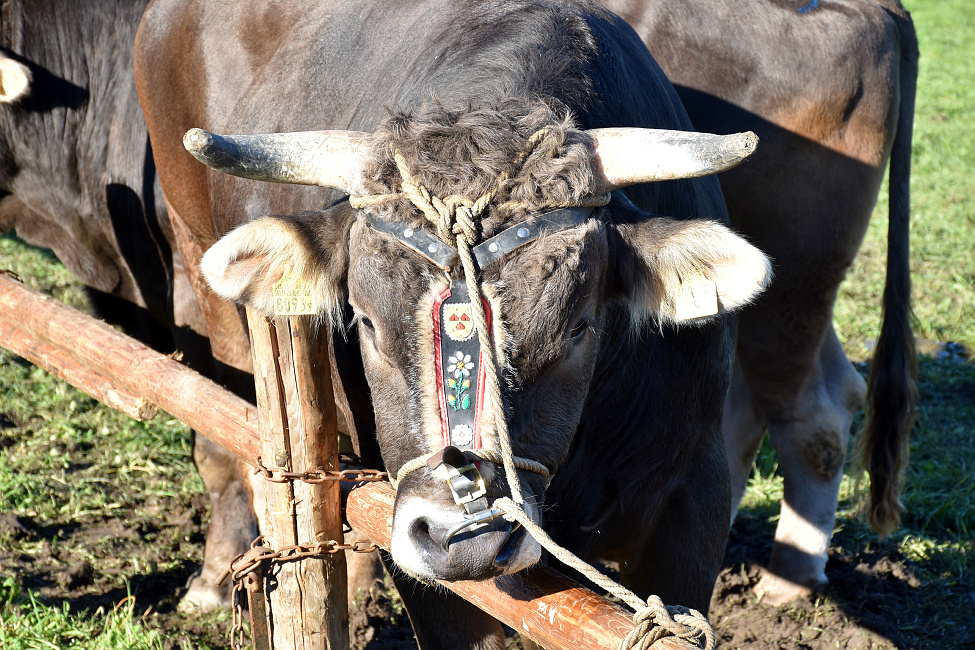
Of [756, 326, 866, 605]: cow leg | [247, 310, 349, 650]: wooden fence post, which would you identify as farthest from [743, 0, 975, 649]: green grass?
[247, 310, 349, 650]: wooden fence post

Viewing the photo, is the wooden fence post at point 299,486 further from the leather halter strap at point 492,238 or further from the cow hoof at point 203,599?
the cow hoof at point 203,599

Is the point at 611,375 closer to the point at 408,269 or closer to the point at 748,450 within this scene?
the point at 408,269

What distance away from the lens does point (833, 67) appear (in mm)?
3549

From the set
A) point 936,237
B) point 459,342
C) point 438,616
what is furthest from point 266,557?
point 936,237

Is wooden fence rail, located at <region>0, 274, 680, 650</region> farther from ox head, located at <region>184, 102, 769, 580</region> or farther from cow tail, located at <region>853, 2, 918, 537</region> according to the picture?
cow tail, located at <region>853, 2, 918, 537</region>

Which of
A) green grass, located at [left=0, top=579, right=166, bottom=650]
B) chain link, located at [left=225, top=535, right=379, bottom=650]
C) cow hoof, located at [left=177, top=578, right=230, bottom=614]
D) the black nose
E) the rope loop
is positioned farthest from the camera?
cow hoof, located at [left=177, top=578, right=230, bottom=614]

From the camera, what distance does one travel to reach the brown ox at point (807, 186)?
3.55 m

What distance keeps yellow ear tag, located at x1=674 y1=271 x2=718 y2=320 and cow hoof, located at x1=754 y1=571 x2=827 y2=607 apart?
2.12 metres

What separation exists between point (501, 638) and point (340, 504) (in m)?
0.88

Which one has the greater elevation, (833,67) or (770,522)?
(833,67)

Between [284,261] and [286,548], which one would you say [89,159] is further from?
[286,548]

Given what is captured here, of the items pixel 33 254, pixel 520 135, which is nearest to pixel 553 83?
pixel 520 135

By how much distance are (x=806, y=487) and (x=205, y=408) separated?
2599mm

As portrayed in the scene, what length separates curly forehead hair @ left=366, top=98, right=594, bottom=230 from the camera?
1.98m
